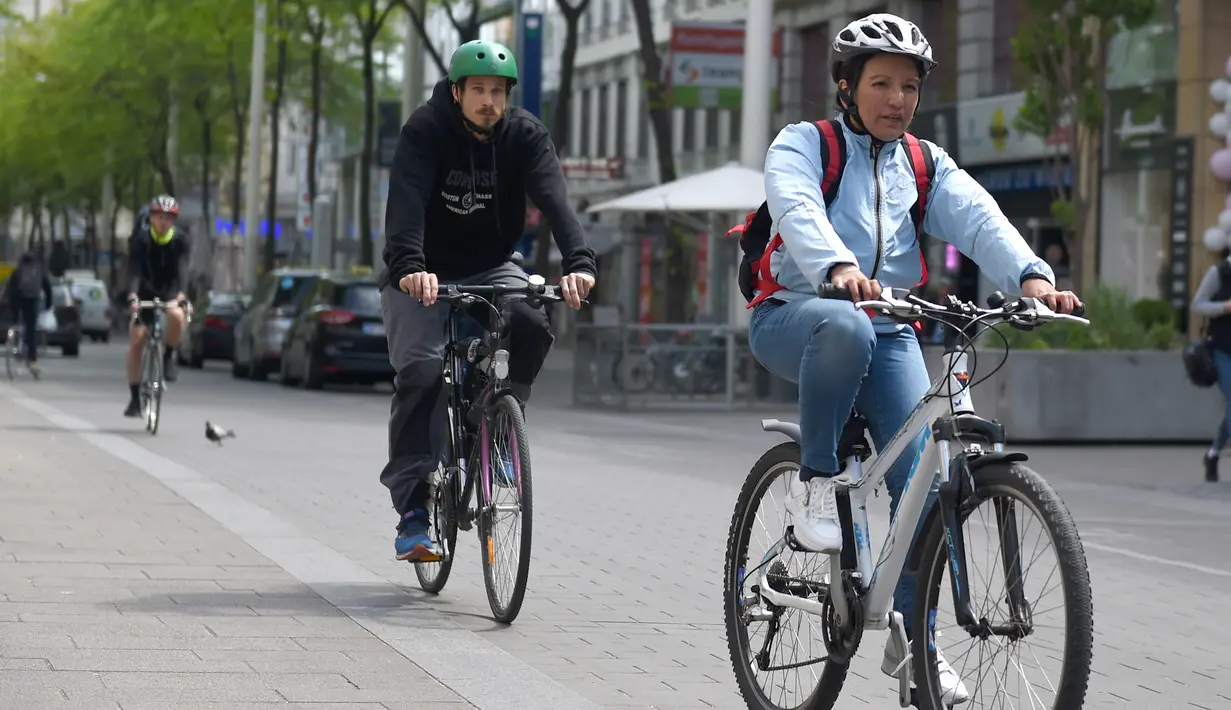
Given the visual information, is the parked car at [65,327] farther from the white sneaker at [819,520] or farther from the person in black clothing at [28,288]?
the white sneaker at [819,520]

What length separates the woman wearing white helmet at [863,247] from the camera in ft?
16.9

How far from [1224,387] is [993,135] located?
18168mm

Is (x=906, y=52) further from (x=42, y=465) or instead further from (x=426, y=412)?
(x=42, y=465)

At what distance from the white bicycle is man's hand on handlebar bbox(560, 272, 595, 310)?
1617mm

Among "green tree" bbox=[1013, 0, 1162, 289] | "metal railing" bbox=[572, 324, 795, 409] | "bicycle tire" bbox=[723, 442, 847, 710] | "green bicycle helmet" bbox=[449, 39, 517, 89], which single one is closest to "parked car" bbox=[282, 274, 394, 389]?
"metal railing" bbox=[572, 324, 795, 409]

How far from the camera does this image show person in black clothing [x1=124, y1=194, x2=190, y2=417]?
55.8 feet

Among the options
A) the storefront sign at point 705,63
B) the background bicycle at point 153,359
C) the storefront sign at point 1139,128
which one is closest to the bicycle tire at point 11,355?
the storefront sign at point 705,63

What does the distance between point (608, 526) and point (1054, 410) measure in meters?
8.97

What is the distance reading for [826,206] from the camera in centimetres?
543

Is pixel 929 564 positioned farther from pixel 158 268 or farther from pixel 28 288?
pixel 28 288

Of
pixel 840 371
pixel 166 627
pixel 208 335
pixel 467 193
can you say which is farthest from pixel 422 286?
pixel 208 335

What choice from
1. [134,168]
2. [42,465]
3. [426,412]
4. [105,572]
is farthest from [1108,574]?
[134,168]

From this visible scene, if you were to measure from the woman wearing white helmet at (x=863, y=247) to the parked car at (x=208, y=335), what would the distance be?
30.4 m

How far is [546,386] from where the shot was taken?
30906 mm
